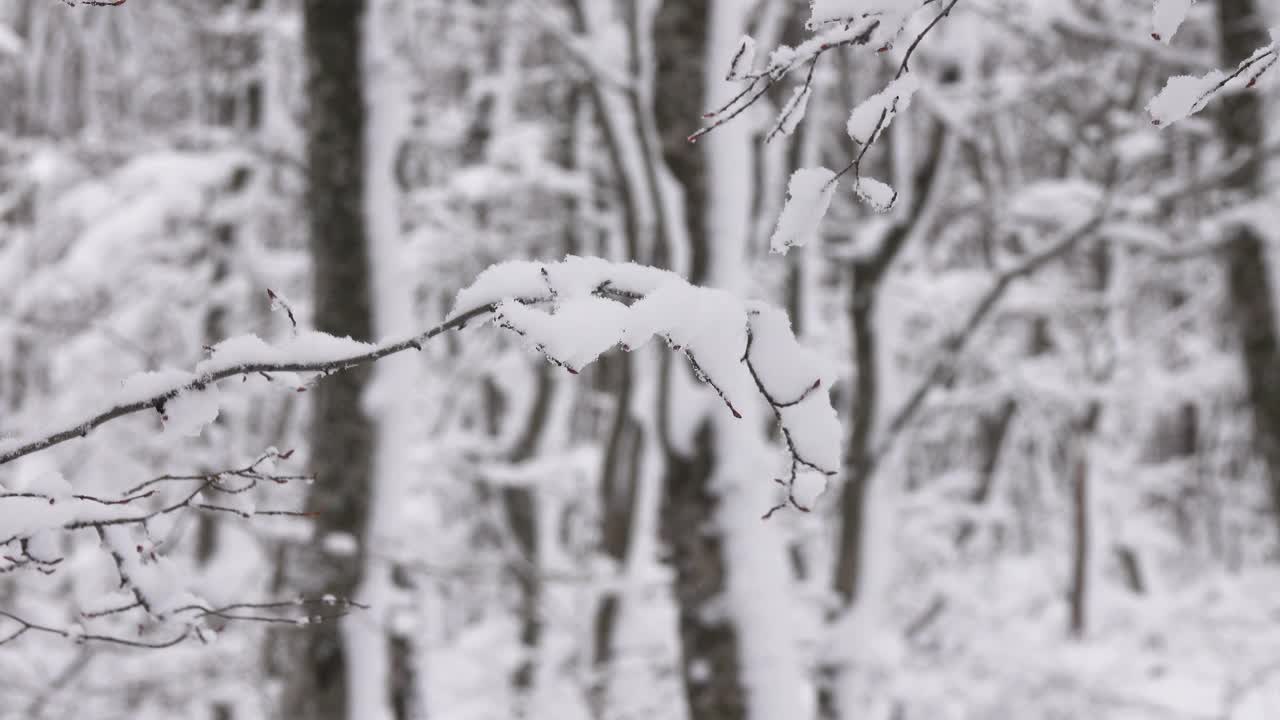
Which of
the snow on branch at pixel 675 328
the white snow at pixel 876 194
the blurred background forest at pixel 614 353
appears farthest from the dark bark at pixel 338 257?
the white snow at pixel 876 194

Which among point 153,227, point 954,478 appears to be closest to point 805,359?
point 153,227

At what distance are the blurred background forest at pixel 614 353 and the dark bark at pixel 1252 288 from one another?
19 mm

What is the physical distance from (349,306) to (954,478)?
6.67m

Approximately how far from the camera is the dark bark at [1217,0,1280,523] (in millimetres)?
5039

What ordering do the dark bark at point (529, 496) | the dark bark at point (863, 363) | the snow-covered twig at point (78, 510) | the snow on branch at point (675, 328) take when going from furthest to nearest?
the dark bark at point (529, 496)
the dark bark at point (863, 363)
the snow-covered twig at point (78, 510)
the snow on branch at point (675, 328)

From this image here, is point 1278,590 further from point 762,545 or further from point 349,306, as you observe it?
point 349,306

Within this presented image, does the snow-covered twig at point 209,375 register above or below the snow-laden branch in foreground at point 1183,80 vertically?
below

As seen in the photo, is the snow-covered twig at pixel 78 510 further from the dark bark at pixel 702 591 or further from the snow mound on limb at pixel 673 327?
the dark bark at pixel 702 591

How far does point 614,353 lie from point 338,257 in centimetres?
493

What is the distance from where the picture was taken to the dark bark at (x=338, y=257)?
10.8 ft

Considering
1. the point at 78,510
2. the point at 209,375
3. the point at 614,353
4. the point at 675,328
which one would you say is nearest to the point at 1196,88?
the point at 675,328

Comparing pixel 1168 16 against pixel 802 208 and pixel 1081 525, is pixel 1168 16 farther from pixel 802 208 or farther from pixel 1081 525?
pixel 1081 525

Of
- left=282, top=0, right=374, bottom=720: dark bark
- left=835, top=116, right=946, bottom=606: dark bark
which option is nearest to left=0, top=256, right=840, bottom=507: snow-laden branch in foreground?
left=282, top=0, right=374, bottom=720: dark bark

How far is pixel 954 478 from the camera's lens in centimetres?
859
